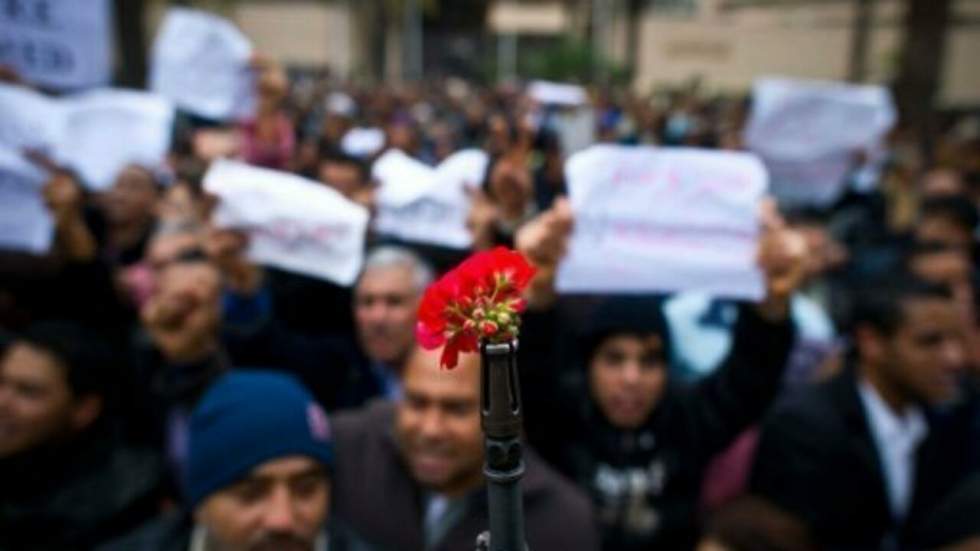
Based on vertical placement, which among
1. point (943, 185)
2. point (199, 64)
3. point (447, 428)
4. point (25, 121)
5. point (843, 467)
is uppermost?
point (199, 64)

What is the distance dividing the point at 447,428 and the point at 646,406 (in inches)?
27.1

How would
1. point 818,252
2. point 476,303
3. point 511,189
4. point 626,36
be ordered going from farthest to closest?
1. point 626,36
2. point 818,252
3. point 511,189
4. point 476,303

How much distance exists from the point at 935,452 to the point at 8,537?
238 cm

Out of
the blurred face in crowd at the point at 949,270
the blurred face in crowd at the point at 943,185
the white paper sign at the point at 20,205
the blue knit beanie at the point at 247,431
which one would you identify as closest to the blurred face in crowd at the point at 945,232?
the blurred face in crowd at the point at 943,185

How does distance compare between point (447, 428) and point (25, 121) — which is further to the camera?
point (25, 121)

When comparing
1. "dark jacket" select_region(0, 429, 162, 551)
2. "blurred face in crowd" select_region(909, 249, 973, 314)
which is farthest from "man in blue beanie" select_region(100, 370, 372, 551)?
"blurred face in crowd" select_region(909, 249, 973, 314)

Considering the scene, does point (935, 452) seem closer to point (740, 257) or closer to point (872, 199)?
point (740, 257)

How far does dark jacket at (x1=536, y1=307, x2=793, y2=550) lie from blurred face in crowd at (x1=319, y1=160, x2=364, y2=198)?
1631 mm

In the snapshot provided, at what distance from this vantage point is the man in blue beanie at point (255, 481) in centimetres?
181

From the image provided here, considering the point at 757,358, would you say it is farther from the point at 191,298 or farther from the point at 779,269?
the point at 191,298

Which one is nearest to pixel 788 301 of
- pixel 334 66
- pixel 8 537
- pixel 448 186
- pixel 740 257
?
pixel 740 257

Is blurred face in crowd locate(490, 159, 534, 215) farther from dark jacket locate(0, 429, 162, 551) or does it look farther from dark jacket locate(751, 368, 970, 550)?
dark jacket locate(0, 429, 162, 551)

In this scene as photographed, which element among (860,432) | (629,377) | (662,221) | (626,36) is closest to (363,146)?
(662,221)

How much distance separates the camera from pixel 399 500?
2076 mm
